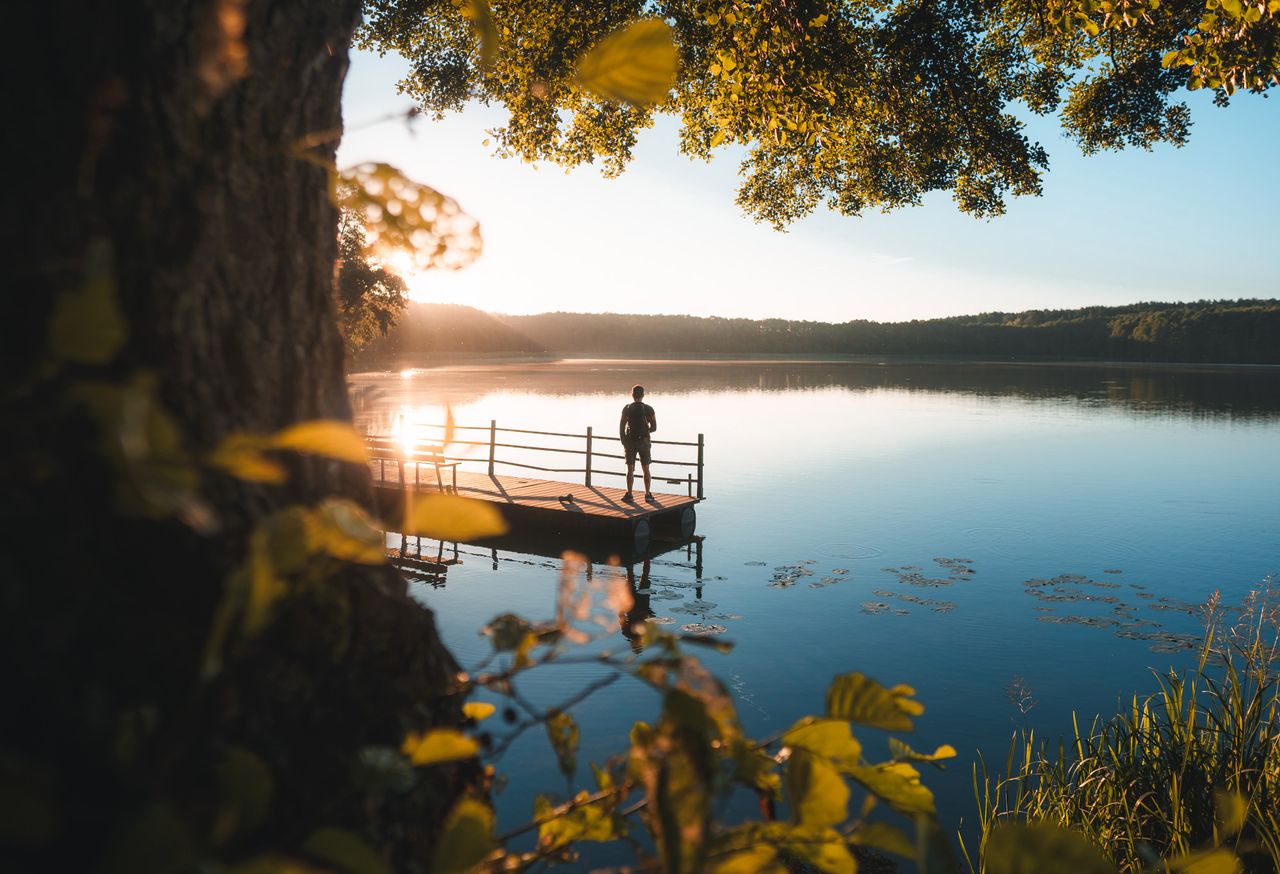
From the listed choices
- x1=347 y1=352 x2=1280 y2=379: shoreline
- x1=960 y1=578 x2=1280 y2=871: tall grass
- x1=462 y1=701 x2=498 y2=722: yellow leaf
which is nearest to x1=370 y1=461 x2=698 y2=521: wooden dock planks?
x1=960 y1=578 x2=1280 y2=871: tall grass

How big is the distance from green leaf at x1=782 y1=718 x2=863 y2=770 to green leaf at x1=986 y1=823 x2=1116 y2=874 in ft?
0.56

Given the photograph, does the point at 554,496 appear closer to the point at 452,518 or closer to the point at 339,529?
the point at 452,518

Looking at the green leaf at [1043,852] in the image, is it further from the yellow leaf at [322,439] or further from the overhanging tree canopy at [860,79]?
the overhanging tree canopy at [860,79]

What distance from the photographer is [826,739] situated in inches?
29.0

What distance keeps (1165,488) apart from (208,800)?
29490mm

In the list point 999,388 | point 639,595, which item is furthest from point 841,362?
point 639,595

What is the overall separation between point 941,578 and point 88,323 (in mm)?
16058

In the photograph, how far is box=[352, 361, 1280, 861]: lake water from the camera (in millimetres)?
9570

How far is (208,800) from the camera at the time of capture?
21.7 inches

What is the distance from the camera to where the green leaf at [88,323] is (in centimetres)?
37

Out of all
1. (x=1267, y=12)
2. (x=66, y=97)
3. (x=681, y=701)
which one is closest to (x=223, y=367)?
(x=66, y=97)

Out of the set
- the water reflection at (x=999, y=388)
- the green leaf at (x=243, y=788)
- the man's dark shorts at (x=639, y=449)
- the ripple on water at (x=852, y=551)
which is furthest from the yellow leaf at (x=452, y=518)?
the water reflection at (x=999, y=388)

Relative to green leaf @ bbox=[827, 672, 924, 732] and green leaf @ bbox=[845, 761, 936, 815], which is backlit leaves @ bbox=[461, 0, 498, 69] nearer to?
green leaf @ bbox=[827, 672, 924, 732]

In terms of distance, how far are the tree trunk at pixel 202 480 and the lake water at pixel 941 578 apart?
28 cm
